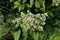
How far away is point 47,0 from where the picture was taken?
2.48 meters

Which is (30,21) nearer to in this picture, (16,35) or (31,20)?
(31,20)

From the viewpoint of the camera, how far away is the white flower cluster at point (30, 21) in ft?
7.34

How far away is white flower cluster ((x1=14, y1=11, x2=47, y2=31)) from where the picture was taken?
7.34ft

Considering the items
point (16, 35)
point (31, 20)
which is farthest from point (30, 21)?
point (16, 35)

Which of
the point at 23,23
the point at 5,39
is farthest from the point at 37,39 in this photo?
the point at 5,39

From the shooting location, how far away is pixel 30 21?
7.34ft

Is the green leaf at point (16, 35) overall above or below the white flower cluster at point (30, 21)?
below

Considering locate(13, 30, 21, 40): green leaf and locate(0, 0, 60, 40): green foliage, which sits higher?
locate(0, 0, 60, 40): green foliage

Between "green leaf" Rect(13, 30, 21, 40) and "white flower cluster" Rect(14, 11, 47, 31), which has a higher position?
"white flower cluster" Rect(14, 11, 47, 31)

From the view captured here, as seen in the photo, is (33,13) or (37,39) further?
(33,13)

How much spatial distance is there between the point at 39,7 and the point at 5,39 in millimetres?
626

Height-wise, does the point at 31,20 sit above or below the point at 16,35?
above

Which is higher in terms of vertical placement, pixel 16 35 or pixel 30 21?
pixel 30 21

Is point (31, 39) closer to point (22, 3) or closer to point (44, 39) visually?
point (44, 39)
